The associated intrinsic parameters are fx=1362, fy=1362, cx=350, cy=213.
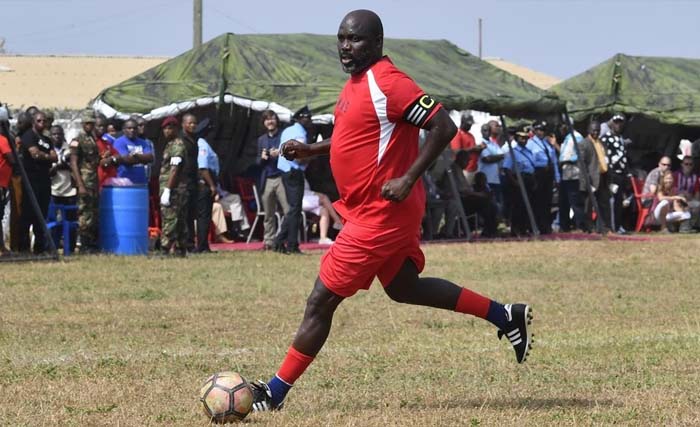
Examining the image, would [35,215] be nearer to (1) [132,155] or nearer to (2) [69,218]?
(2) [69,218]

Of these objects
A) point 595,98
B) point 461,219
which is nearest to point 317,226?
point 461,219

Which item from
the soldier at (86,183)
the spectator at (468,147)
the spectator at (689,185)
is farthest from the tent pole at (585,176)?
the soldier at (86,183)

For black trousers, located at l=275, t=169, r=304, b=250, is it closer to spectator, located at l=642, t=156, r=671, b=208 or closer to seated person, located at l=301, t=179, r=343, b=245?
seated person, located at l=301, t=179, r=343, b=245

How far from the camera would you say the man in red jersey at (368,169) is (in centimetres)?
652

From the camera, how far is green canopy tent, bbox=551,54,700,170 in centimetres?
2722

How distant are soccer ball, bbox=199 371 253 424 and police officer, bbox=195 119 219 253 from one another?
40.9 ft

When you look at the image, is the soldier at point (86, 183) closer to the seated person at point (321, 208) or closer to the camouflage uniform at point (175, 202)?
the camouflage uniform at point (175, 202)

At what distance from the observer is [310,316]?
6.77 meters

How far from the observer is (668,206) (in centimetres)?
2570

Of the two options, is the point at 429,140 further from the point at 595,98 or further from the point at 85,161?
the point at 595,98

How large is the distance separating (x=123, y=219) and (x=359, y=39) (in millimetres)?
12156

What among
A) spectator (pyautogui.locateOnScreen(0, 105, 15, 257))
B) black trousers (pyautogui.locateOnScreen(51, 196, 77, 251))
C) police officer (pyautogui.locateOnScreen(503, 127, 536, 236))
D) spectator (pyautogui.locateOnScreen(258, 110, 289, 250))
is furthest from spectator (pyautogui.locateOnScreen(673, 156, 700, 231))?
spectator (pyautogui.locateOnScreen(0, 105, 15, 257))

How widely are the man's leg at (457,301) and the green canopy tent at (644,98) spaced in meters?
20.4

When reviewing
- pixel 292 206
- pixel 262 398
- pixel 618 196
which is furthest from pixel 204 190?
pixel 262 398
